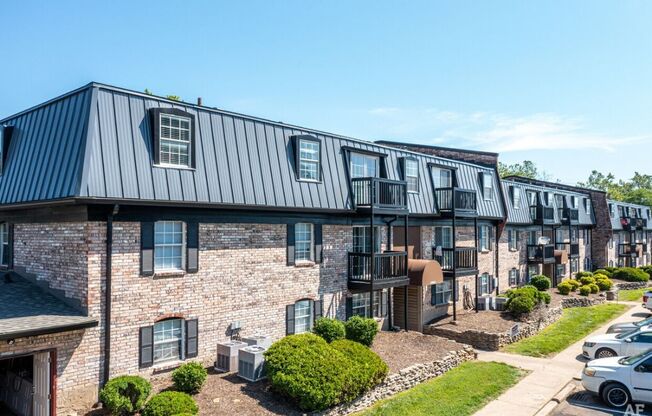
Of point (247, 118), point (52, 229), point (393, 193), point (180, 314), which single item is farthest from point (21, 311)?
point (393, 193)

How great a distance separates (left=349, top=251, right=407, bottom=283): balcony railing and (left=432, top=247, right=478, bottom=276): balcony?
15.4ft

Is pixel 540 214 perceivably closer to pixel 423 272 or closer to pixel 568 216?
pixel 568 216

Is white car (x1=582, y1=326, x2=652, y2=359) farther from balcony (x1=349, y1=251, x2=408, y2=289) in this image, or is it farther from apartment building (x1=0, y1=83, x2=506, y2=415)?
balcony (x1=349, y1=251, x2=408, y2=289)

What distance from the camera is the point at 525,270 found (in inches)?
1330

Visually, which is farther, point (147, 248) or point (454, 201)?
point (454, 201)

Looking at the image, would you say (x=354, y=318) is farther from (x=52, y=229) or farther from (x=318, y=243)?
(x=52, y=229)

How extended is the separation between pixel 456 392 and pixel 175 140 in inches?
462

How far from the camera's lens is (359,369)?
13.2m

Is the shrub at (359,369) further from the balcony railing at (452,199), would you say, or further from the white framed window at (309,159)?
the balcony railing at (452,199)

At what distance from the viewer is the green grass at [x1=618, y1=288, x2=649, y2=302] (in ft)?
115

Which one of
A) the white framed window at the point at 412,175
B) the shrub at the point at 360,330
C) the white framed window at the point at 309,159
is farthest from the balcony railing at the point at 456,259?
the white framed window at the point at 309,159

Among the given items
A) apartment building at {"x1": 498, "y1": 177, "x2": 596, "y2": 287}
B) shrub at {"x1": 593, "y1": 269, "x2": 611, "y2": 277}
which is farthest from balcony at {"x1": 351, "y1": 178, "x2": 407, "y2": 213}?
shrub at {"x1": 593, "y1": 269, "x2": 611, "y2": 277}

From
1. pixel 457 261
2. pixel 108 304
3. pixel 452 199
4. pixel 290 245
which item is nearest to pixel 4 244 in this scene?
pixel 108 304

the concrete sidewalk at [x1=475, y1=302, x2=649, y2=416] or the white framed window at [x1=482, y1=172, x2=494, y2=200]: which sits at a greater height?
the white framed window at [x1=482, y1=172, x2=494, y2=200]
